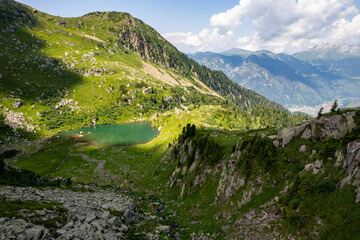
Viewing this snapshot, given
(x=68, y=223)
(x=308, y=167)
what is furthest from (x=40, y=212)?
(x=308, y=167)

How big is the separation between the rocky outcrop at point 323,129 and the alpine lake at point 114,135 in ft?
368

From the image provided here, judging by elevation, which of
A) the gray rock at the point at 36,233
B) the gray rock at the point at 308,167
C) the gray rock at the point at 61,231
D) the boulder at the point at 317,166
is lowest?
the gray rock at the point at 61,231

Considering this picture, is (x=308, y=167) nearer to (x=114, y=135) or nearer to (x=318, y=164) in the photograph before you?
(x=318, y=164)

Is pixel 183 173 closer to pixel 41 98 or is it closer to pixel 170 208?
pixel 170 208

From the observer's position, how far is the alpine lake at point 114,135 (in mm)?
137125

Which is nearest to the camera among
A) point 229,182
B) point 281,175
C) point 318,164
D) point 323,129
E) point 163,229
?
point 318,164

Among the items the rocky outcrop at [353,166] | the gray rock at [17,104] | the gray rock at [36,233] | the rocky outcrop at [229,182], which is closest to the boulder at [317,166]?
the rocky outcrop at [353,166]

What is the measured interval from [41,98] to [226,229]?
772 feet

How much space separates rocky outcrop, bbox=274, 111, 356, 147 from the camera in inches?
1052

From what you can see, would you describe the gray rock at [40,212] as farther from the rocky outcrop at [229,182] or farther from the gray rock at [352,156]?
the gray rock at [352,156]

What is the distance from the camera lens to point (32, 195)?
2741 centimetres

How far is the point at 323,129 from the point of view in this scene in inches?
1163

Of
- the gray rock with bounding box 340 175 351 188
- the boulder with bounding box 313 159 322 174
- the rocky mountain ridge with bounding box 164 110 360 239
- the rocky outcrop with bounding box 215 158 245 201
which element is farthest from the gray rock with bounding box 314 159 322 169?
the rocky outcrop with bounding box 215 158 245 201

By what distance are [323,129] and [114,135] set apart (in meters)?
155
